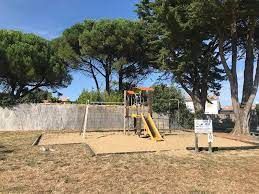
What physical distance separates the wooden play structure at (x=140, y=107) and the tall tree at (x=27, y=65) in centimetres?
851

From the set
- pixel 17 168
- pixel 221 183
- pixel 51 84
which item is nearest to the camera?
pixel 221 183

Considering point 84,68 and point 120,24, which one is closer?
point 120,24

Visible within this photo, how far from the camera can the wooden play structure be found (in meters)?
18.4

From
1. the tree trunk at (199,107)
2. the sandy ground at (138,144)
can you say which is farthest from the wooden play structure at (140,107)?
the tree trunk at (199,107)

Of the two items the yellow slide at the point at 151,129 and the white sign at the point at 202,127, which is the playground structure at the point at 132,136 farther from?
the white sign at the point at 202,127

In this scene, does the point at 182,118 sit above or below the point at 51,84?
below

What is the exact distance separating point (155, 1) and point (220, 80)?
806cm

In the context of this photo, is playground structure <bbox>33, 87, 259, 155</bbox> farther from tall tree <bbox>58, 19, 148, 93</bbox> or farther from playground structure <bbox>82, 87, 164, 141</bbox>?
tall tree <bbox>58, 19, 148, 93</bbox>

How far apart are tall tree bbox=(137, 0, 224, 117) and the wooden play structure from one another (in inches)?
147

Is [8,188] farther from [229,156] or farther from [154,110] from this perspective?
[154,110]

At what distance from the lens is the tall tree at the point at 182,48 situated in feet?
66.8

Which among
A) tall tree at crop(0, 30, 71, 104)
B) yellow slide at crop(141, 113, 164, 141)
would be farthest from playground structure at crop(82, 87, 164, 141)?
tall tree at crop(0, 30, 71, 104)

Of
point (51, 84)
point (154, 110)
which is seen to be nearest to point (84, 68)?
point (51, 84)

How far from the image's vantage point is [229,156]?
36.9ft
